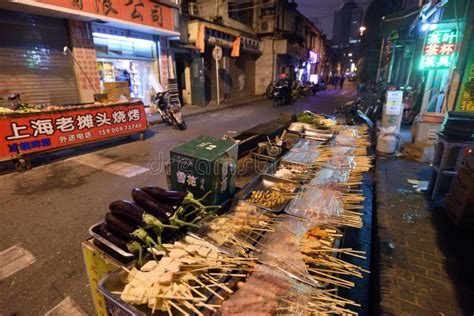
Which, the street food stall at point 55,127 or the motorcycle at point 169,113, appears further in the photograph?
the motorcycle at point 169,113

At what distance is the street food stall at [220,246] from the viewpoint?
59.3 inches

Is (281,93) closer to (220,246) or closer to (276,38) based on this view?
(276,38)

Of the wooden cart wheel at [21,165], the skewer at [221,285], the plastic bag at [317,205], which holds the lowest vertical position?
the wooden cart wheel at [21,165]

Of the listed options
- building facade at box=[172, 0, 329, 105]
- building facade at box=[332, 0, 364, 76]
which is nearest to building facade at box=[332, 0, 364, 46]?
building facade at box=[332, 0, 364, 76]

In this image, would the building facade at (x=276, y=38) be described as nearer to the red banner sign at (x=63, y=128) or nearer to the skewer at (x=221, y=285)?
the red banner sign at (x=63, y=128)

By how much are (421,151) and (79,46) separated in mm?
13650

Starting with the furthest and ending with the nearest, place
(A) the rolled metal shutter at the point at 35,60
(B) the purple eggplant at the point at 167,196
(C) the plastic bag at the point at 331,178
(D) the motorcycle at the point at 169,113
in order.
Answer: (D) the motorcycle at the point at 169,113, (A) the rolled metal shutter at the point at 35,60, (C) the plastic bag at the point at 331,178, (B) the purple eggplant at the point at 167,196

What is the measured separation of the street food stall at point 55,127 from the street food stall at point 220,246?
5751 millimetres

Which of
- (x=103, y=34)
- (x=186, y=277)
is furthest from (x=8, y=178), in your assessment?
(x=103, y=34)

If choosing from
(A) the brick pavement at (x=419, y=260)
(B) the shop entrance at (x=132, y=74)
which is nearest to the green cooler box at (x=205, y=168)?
(A) the brick pavement at (x=419, y=260)

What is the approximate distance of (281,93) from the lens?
1892 centimetres

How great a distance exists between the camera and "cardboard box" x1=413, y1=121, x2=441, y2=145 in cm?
720

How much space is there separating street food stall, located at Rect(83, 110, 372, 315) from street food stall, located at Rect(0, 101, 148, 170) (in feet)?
18.9

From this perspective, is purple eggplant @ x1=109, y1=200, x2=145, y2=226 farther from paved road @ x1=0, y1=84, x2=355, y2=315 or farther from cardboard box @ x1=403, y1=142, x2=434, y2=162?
cardboard box @ x1=403, y1=142, x2=434, y2=162
